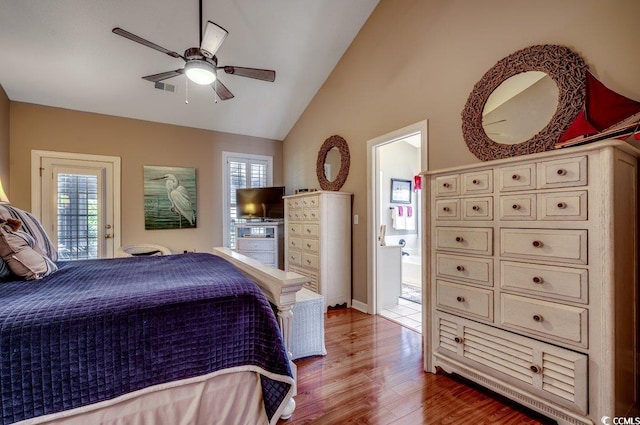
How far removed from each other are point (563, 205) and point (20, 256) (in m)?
2.95

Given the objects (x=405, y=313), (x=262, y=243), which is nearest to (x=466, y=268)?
(x=405, y=313)

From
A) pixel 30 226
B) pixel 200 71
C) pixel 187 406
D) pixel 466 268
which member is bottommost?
pixel 187 406

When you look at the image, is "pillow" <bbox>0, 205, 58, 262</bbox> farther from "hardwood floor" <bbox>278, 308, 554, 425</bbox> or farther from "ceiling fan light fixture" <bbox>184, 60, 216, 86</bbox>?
"hardwood floor" <bbox>278, 308, 554, 425</bbox>

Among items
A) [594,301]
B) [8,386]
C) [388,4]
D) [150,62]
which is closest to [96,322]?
[8,386]

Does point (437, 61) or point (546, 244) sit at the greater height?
point (437, 61)

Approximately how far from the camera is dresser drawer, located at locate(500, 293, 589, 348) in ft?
4.84

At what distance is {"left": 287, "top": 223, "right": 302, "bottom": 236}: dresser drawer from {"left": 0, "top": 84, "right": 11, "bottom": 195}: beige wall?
11.6 ft

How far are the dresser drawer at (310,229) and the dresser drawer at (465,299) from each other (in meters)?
1.81

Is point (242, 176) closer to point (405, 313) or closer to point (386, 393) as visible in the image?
point (405, 313)

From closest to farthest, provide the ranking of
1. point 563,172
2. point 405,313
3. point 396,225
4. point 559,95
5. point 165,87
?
point 563,172, point 559,95, point 405,313, point 165,87, point 396,225

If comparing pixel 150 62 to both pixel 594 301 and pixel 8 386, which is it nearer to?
pixel 8 386

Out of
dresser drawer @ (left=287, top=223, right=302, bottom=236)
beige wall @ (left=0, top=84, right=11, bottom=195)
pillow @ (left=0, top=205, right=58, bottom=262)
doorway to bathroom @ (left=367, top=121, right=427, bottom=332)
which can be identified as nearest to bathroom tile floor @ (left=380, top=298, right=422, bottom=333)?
doorway to bathroom @ (left=367, top=121, right=427, bottom=332)

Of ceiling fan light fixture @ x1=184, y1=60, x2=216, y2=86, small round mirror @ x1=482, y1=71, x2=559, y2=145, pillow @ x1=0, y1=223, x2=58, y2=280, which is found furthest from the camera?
ceiling fan light fixture @ x1=184, y1=60, x2=216, y2=86

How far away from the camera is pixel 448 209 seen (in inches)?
82.4
